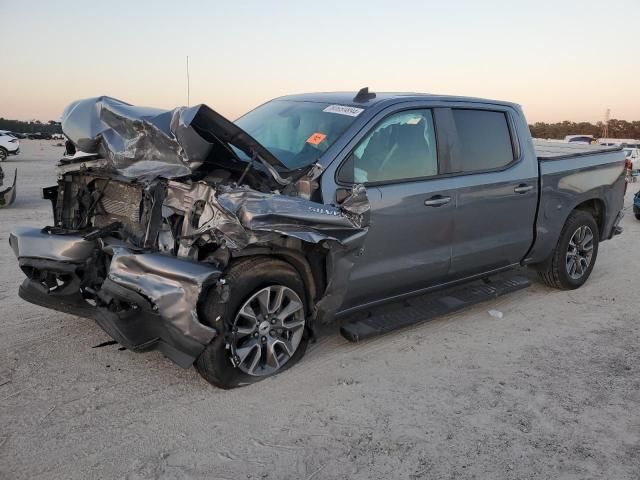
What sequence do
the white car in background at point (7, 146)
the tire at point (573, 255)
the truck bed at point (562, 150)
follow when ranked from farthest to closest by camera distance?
the white car in background at point (7, 146), the tire at point (573, 255), the truck bed at point (562, 150)

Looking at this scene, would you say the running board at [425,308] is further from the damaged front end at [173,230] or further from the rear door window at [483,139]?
the rear door window at [483,139]

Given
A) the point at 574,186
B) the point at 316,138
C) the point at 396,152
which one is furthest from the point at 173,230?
the point at 574,186

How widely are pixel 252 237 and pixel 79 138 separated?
1.48 meters

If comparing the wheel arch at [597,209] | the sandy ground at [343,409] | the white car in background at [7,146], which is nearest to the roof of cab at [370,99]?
the wheel arch at [597,209]

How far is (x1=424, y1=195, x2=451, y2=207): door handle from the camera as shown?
4.63m

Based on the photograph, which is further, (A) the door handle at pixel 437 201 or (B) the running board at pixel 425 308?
(A) the door handle at pixel 437 201

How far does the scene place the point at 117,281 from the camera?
3.60m

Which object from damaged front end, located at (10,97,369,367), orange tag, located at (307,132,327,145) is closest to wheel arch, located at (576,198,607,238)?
orange tag, located at (307,132,327,145)

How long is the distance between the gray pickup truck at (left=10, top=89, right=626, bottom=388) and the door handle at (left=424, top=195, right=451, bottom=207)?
0.04 feet

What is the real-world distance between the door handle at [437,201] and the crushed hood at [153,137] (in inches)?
49.4

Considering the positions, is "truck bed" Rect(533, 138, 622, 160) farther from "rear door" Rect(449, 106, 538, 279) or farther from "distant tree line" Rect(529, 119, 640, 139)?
"distant tree line" Rect(529, 119, 640, 139)

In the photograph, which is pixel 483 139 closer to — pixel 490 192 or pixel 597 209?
pixel 490 192

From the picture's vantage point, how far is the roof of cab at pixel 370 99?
15.2 ft

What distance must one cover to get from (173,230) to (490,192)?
9.21 feet
